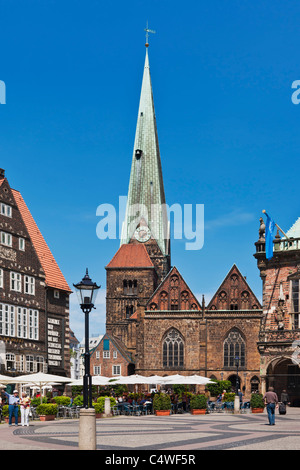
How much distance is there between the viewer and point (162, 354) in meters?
84.2

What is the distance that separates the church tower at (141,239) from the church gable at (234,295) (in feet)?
43.7

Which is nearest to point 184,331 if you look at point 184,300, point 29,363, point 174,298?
point 184,300

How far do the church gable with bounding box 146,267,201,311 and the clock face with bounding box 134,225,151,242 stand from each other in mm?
23695

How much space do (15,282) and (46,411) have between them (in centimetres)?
1632

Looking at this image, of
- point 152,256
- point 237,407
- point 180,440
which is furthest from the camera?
point 152,256

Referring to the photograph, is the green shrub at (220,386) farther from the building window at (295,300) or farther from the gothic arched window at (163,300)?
the building window at (295,300)

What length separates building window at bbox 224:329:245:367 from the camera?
82.9 metres

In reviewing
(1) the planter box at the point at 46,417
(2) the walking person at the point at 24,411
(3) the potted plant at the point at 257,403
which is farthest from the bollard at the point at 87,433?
(3) the potted plant at the point at 257,403

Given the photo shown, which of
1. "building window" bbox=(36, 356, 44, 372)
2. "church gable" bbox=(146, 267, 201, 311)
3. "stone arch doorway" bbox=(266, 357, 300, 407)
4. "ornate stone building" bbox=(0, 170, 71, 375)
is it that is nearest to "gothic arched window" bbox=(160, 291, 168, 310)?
"church gable" bbox=(146, 267, 201, 311)

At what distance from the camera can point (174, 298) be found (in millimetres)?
87750

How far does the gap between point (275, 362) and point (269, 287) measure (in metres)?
5.09
